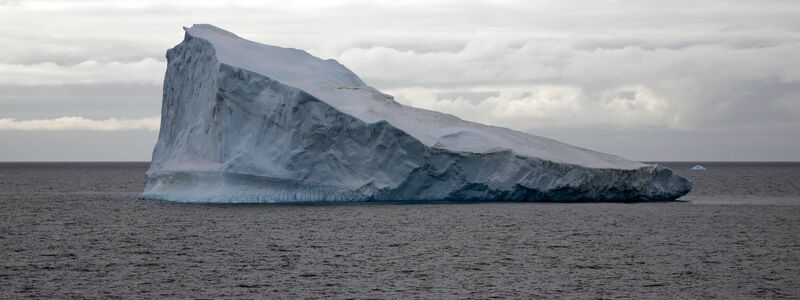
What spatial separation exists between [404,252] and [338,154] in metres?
7.72

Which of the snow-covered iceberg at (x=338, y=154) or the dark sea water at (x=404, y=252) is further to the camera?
the snow-covered iceberg at (x=338, y=154)

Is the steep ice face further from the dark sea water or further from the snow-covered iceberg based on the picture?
the dark sea water

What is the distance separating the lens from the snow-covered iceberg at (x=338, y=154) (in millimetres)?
25969

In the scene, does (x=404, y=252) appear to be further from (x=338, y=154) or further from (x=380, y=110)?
(x=380, y=110)

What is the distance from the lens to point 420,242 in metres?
20.2

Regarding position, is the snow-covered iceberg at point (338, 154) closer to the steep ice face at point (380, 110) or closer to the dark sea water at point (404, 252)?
the steep ice face at point (380, 110)

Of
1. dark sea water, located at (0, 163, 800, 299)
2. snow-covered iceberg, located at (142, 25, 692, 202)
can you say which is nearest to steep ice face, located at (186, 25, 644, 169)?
snow-covered iceberg, located at (142, 25, 692, 202)

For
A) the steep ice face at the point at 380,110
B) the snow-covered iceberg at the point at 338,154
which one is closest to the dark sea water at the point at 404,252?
the snow-covered iceberg at the point at 338,154

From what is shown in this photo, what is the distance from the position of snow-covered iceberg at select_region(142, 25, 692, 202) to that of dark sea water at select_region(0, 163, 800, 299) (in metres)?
0.69

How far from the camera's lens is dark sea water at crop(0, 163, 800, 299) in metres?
14.5

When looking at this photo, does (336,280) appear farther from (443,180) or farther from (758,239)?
(443,180)

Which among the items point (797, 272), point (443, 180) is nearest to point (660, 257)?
point (797, 272)

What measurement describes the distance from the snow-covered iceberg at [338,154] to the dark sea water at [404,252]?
0.69 meters

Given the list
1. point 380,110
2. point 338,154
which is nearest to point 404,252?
point 338,154
